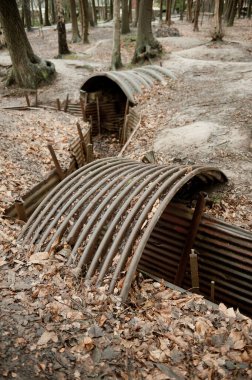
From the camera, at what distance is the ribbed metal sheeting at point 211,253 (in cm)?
545

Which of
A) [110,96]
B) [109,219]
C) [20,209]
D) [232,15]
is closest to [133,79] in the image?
[110,96]

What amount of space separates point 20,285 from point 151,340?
1.95 meters

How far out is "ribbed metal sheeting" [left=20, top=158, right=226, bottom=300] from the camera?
14.7 ft

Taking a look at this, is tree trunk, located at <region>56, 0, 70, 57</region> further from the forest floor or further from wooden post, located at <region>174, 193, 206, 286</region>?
wooden post, located at <region>174, 193, 206, 286</region>

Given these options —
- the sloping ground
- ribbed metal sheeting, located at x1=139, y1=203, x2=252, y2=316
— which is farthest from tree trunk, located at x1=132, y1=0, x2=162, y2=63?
ribbed metal sheeting, located at x1=139, y1=203, x2=252, y2=316

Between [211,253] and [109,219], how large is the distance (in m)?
1.98

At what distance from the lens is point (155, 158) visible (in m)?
8.80

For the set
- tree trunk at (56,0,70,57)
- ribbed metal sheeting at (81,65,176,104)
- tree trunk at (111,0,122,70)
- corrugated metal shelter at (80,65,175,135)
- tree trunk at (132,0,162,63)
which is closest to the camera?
ribbed metal sheeting at (81,65,176,104)

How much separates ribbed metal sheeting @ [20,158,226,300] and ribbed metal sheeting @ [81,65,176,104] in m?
7.49

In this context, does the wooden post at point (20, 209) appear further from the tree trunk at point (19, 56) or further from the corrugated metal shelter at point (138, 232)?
the tree trunk at point (19, 56)

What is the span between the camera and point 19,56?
1678 centimetres

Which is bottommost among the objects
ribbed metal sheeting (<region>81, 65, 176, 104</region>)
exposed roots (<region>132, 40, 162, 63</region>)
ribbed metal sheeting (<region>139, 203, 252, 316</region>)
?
ribbed metal sheeting (<region>139, 203, 252, 316</region>)

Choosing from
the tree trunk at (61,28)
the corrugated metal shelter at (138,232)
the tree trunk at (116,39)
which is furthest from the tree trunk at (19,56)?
the corrugated metal shelter at (138,232)

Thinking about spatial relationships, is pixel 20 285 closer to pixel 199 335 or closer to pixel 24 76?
pixel 199 335
